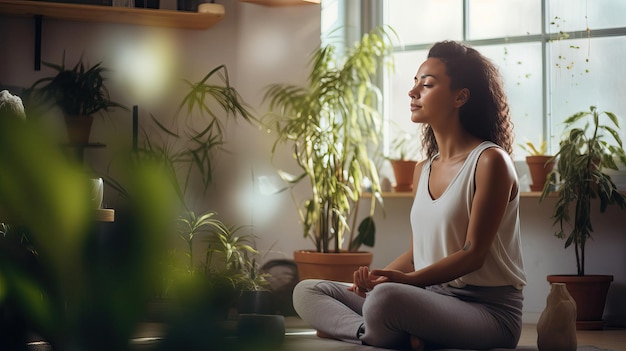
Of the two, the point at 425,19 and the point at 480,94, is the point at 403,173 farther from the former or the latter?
the point at 480,94

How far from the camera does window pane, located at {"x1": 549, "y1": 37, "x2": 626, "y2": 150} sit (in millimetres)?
3787

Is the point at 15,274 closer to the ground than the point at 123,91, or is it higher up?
closer to the ground

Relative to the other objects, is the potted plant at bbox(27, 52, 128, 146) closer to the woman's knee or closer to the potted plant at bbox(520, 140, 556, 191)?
the woman's knee

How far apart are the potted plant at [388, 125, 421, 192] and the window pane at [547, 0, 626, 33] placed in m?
0.84

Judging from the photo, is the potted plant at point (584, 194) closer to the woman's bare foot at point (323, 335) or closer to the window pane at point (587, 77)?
the window pane at point (587, 77)

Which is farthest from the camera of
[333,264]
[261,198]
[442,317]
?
[261,198]

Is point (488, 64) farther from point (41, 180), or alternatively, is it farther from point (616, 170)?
point (41, 180)

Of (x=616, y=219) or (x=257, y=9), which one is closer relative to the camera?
(x=616, y=219)

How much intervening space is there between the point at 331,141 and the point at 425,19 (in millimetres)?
876

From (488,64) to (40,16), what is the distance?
7.27 ft

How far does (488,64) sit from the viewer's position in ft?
7.92

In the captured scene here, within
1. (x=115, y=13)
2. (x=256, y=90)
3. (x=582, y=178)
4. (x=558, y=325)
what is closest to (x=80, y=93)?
(x=115, y=13)

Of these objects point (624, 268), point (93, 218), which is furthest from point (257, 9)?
point (93, 218)

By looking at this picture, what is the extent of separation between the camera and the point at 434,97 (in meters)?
2.40
